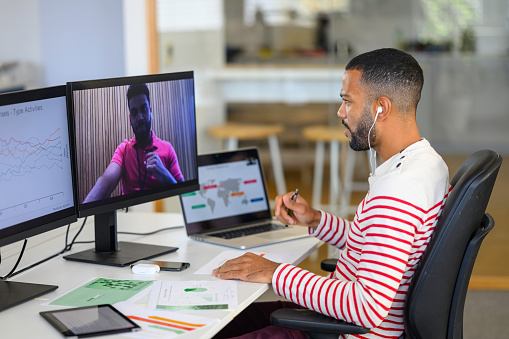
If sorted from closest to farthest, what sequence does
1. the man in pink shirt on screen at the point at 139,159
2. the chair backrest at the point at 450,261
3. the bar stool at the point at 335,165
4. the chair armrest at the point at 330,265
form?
the chair backrest at the point at 450,261 → the man in pink shirt on screen at the point at 139,159 → the chair armrest at the point at 330,265 → the bar stool at the point at 335,165

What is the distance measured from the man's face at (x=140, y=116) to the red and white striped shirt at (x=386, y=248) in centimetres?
58

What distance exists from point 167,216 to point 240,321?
661 millimetres

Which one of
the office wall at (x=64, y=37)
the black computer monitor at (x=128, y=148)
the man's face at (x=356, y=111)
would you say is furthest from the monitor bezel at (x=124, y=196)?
the office wall at (x=64, y=37)

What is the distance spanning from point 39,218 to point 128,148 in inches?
13.4

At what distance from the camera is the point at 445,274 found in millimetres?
1557

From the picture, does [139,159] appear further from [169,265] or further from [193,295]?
[193,295]

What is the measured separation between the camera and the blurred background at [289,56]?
3.64 meters

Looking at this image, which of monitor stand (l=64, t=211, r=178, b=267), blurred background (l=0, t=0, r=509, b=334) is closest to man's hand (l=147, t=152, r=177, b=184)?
monitor stand (l=64, t=211, r=178, b=267)

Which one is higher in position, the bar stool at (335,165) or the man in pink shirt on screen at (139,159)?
the man in pink shirt on screen at (139,159)

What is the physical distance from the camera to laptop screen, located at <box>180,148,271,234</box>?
2.24 meters

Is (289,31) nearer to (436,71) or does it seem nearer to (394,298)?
(436,71)

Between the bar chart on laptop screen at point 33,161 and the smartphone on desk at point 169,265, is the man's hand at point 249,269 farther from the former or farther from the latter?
the bar chart on laptop screen at point 33,161

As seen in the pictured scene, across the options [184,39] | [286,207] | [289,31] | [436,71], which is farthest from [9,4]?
[286,207]

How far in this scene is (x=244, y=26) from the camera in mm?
3947
